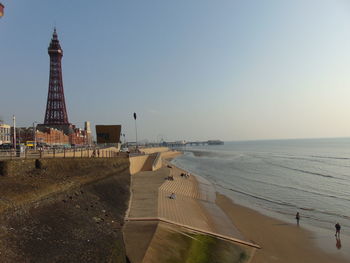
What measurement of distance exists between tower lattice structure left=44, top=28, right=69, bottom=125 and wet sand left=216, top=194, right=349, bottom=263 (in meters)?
62.4

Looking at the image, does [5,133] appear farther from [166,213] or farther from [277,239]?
[277,239]

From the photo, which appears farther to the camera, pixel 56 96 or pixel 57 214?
pixel 56 96

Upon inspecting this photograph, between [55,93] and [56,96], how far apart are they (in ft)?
2.68

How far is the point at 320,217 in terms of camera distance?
22.0 m

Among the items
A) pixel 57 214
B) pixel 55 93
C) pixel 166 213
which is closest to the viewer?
pixel 57 214

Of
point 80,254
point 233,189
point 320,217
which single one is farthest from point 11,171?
point 233,189

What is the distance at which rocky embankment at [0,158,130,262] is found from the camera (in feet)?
30.7

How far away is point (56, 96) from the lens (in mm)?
72938

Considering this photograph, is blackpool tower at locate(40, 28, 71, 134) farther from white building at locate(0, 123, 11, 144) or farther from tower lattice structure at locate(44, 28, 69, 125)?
white building at locate(0, 123, 11, 144)

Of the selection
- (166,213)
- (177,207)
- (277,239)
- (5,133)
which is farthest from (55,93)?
(277,239)

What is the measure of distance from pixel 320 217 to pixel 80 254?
1939 cm

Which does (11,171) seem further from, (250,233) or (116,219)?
(250,233)

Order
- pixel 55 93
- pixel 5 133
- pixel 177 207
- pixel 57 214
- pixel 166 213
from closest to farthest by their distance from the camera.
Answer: pixel 57 214 < pixel 166 213 < pixel 177 207 < pixel 5 133 < pixel 55 93

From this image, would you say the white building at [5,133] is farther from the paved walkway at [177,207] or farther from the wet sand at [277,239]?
the wet sand at [277,239]
